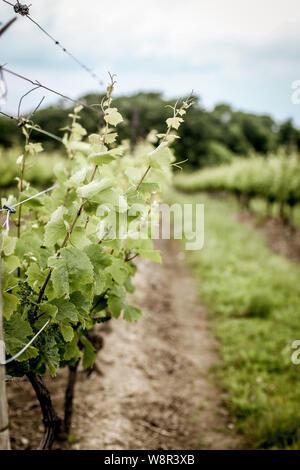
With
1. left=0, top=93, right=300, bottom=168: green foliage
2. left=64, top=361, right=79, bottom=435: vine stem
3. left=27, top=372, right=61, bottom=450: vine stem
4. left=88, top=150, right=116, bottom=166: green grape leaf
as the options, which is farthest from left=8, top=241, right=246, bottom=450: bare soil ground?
left=0, top=93, right=300, bottom=168: green foliage

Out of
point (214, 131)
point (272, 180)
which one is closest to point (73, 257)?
point (272, 180)

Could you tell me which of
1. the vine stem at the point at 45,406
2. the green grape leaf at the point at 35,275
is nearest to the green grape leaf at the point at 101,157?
the green grape leaf at the point at 35,275

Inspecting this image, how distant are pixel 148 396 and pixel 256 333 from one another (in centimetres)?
230

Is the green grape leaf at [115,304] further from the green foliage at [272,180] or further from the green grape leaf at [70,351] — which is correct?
the green foliage at [272,180]

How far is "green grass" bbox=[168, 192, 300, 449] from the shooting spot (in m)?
3.49

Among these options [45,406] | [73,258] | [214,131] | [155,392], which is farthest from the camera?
[214,131]

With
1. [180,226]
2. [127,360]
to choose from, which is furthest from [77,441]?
[180,226]

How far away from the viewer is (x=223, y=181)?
2925 cm

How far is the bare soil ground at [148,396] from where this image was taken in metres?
3.30

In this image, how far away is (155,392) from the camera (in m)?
4.15

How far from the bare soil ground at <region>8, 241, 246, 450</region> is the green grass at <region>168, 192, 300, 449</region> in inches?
9.3

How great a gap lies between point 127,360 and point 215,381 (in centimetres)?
127

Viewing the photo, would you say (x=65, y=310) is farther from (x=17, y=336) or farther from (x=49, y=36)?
(x=49, y=36)

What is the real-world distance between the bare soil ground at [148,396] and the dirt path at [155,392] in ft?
0.03
